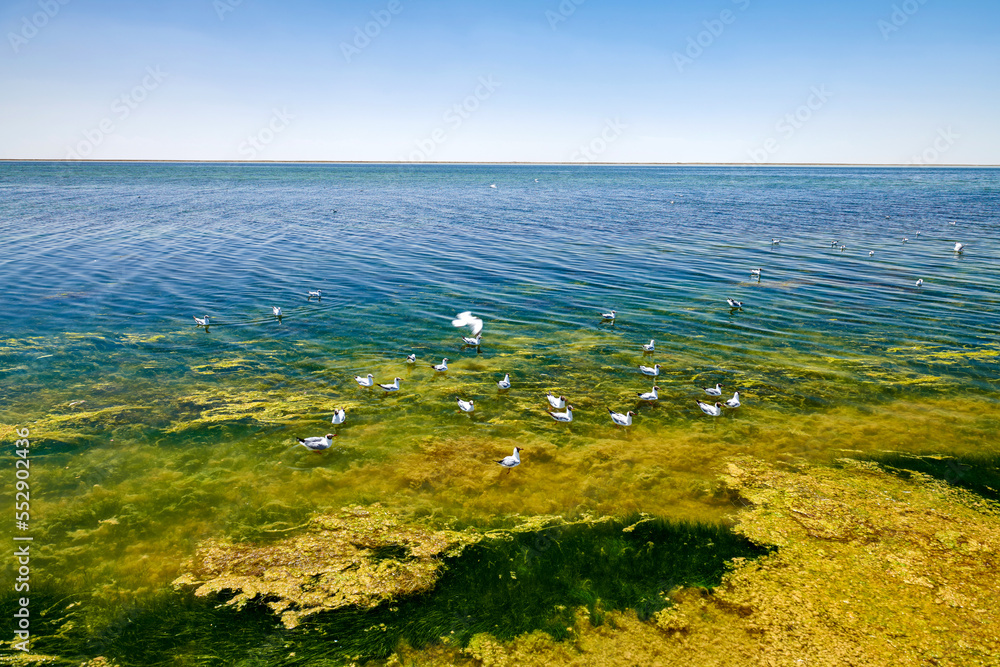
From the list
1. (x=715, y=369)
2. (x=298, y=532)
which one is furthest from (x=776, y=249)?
(x=298, y=532)

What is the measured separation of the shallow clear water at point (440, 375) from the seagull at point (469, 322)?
24.1 inches

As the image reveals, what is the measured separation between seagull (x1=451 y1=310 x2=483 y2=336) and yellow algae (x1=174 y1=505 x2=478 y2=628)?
40.6 feet

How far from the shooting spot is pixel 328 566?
952 centimetres

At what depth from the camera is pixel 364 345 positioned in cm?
2084

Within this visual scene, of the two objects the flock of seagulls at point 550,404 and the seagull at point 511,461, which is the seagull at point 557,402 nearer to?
the flock of seagulls at point 550,404

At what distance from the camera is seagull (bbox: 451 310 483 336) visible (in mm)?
22402

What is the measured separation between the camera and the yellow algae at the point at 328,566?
8.86 metres

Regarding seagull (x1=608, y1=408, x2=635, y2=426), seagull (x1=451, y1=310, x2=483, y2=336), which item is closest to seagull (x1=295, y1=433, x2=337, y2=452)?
seagull (x1=608, y1=408, x2=635, y2=426)

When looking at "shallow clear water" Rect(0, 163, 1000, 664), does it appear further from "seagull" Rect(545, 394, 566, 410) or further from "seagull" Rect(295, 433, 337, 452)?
"seagull" Rect(545, 394, 566, 410)

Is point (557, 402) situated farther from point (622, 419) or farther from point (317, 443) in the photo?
point (317, 443)

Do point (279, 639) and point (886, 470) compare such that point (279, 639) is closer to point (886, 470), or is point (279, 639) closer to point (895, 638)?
point (895, 638)

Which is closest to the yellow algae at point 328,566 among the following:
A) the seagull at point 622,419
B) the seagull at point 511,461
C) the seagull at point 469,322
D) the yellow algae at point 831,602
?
the yellow algae at point 831,602

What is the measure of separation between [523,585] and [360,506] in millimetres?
4190

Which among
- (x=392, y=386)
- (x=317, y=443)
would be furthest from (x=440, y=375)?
(x=317, y=443)
